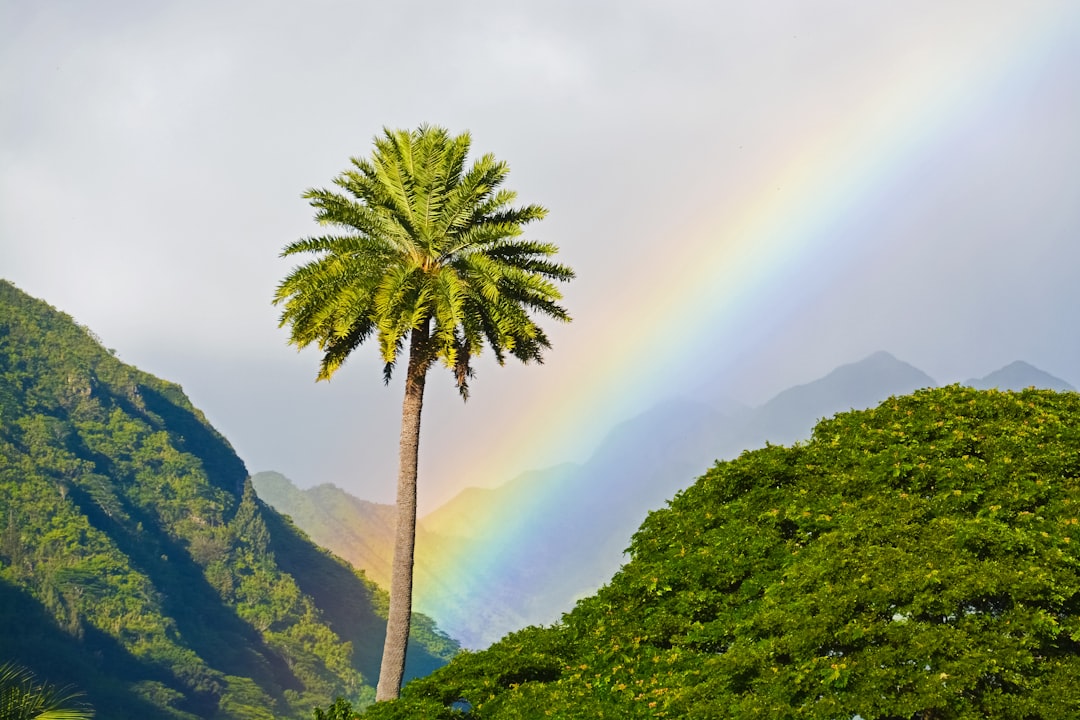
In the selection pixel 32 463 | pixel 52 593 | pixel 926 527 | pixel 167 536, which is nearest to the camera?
pixel 926 527

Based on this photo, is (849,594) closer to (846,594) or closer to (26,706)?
(846,594)

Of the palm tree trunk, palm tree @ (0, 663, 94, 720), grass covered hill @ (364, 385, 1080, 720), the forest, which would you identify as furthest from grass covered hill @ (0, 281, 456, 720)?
palm tree @ (0, 663, 94, 720)

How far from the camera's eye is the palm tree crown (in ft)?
92.1

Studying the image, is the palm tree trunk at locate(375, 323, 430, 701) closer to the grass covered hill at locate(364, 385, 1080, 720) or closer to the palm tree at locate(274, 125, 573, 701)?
the palm tree at locate(274, 125, 573, 701)

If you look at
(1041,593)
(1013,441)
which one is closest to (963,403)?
(1013,441)

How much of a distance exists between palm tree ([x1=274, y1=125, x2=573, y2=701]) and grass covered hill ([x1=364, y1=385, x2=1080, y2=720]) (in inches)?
325

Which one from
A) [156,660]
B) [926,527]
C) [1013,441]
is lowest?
[156,660]

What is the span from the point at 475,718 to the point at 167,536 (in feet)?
518

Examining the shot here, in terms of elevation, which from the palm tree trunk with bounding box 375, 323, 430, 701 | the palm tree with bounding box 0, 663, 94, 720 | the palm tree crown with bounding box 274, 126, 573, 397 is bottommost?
the palm tree with bounding box 0, 663, 94, 720

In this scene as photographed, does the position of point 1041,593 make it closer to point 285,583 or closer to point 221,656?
point 221,656

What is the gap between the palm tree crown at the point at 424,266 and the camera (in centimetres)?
2808

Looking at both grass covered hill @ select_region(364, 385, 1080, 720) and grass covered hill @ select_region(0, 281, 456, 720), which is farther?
grass covered hill @ select_region(0, 281, 456, 720)

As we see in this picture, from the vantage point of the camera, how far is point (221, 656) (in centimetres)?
14575

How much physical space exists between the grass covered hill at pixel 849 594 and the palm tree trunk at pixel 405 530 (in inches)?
275
